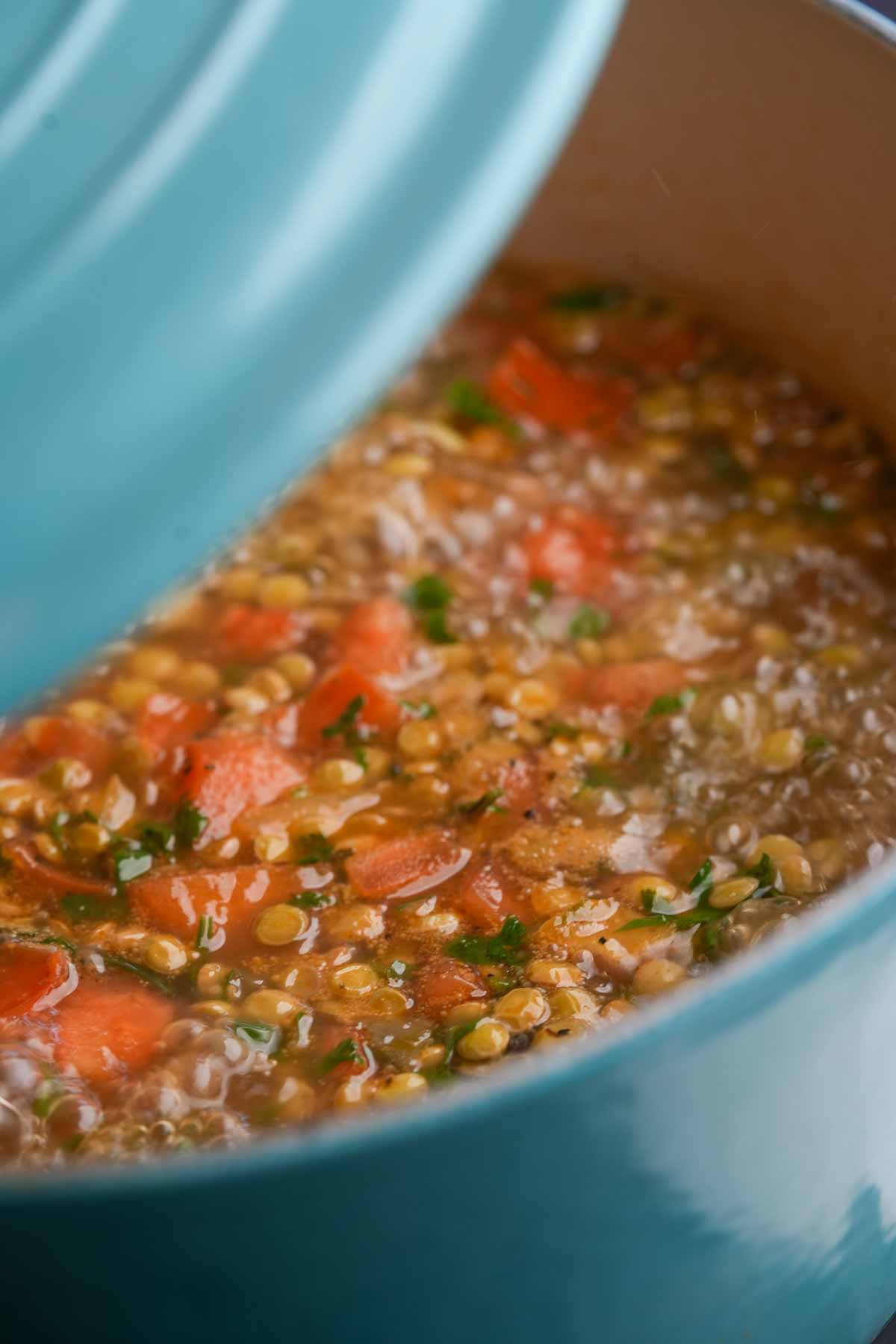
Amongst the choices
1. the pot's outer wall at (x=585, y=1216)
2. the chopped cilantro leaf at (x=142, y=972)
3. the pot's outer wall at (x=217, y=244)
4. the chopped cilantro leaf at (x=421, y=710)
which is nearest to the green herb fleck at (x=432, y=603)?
Result: the chopped cilantro leaf at (x=421, y=710)

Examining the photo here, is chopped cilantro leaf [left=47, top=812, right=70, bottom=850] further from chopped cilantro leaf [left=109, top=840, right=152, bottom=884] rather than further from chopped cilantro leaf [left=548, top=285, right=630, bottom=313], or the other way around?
chopped cilantro leaf [left=548, top=285, right=630, bottom=313]

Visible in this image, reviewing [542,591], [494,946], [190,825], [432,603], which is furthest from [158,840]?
[542,591]

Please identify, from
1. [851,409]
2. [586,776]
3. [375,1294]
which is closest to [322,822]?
[586,776]

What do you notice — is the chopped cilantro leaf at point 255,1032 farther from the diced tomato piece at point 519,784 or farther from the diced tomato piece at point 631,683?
the diced tomato piece at point 631,683

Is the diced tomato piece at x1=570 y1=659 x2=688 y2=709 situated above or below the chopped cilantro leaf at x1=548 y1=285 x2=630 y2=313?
below

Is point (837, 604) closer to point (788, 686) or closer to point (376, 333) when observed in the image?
point (788, 686)

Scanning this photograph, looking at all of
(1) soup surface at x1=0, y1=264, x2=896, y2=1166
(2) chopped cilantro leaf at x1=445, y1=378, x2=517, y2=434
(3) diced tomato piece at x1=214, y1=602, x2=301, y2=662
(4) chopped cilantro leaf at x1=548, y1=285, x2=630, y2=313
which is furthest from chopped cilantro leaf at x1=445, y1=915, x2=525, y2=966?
(4) chopped cilantro leaf at x1=548, y1=285, x2=630, y2=313
